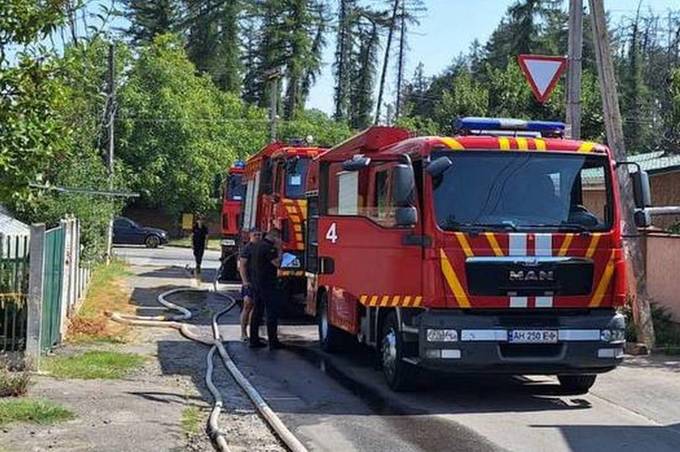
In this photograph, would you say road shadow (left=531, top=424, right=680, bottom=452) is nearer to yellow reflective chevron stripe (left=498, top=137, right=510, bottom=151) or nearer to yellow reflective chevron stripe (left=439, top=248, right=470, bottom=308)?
yellow reflective chevron stripe (left=439, top=248, right=470, bottom=308)

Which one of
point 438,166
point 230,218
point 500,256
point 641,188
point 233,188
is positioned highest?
point 233,188

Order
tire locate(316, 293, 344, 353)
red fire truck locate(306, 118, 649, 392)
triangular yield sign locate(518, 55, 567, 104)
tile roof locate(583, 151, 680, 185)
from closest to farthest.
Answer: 1. red fire truck locate(306, 118, 649, 392)
2. tile roof locate(583, 151, 680, 185)
3. triangular yield sign locate(518, 55, 567, 104)
4. tire locate(316, 293, 344, 353)

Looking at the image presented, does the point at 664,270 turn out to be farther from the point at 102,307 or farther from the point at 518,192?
the point at 102,307

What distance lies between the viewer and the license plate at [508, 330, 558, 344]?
1036cm

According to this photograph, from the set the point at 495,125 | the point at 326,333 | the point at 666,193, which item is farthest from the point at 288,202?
the point at 666,193

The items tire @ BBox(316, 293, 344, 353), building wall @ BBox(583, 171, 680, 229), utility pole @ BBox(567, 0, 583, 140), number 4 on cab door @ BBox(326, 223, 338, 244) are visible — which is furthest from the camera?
building wall @ BBox(583, 171, 680, 229)

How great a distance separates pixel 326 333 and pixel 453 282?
4.67 meters

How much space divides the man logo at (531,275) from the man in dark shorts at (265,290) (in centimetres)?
546

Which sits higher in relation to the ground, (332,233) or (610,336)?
(332,233)

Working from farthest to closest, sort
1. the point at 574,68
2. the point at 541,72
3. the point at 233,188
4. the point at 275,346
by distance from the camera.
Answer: the point at 233,188 → the point at 275,346 → the point at 574,68 → the point at 541,72

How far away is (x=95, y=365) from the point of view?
12219 mm

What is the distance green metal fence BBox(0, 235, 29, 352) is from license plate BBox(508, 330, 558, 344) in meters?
5.97

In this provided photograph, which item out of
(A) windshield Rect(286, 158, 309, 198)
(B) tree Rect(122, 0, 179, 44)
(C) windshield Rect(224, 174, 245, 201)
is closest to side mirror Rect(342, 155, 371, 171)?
(A) windshield Rect(286, 158, 309, 198)

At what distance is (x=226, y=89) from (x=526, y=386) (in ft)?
196
